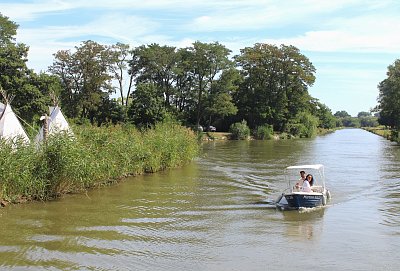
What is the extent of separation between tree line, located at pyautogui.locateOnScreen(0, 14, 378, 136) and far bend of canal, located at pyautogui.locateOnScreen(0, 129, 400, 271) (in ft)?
97.3

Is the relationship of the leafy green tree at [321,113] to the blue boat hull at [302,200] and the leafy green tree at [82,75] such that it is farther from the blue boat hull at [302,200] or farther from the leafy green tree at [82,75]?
the blue boat hull at [302,200]

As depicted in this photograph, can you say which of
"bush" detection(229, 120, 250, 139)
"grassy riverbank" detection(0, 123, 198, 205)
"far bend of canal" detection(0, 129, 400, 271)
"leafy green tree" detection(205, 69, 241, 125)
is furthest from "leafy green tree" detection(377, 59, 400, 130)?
"grassy riverbank" detection(0, 123, 198, 205)

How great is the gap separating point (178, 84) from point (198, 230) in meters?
66.1

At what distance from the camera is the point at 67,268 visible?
36.2 feet

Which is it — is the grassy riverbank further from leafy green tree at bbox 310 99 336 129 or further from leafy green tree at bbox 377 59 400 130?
leafy green tree at bbox 310 99 336 129

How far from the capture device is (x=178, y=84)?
79938mm

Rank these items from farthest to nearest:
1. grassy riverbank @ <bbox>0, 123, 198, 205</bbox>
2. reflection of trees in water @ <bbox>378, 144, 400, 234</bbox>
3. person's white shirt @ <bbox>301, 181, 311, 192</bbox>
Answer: person's white shirt @ <bbox>301, 181, 311, 192</bbox> → grassy riverbank @ <bbox>0, 123, 198, 205</bbox> → reflection of trees in water @ <bbox>378, 144, 400, 234</bbox>

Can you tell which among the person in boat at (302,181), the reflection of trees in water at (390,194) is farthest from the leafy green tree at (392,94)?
the person in boat at (302,181)

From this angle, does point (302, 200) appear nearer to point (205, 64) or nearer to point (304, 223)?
point (304, 223)

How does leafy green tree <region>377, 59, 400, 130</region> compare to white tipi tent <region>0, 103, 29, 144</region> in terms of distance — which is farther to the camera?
leafy green tree <region>377, 59, 400, 130</region>

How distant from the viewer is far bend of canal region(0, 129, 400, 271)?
11.7 meters

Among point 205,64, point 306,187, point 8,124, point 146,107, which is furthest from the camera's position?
point 205,64

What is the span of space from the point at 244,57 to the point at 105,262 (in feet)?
248

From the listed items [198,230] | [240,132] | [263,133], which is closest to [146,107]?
[240,132]
